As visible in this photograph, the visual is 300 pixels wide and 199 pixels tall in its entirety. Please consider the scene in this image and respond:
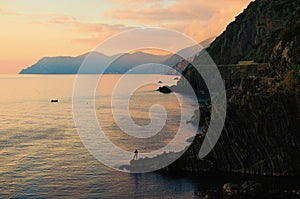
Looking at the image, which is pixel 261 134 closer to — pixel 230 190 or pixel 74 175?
pixel 230 190

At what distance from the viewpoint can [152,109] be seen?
159 m

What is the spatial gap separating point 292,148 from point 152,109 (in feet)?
330

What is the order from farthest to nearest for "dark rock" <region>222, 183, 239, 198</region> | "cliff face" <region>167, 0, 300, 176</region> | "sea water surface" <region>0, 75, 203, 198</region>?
"cliff face" <region>167, 0, 300, 176</region>
"sea water surface" <region>0, 75, 203, 198</region>
"dark rock" <region>222, 183, 239, 198</region>

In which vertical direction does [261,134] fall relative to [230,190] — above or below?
above

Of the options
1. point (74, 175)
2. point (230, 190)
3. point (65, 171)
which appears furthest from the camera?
point (65, 171)

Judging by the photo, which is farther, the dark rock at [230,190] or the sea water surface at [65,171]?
the sea water surface at [65,171]

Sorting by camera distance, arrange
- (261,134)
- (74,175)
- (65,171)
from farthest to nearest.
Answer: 1. (65,171)
2. (74,175)
3. (261,134)

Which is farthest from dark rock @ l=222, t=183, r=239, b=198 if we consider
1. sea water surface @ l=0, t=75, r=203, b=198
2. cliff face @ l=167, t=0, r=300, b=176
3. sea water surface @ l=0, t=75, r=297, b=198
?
cliff face @ l=167, t=0, r=300, b=176

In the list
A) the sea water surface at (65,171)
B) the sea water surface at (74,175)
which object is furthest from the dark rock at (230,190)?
the sea water surface at (65,171)

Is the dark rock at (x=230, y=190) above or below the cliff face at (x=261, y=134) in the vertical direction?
below

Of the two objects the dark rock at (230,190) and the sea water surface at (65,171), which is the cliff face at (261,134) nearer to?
the sea water surface at (65,171)

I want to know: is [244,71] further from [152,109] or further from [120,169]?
[120,169]

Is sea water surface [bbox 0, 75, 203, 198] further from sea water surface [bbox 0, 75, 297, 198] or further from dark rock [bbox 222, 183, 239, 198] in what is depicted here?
dark rock [bbox 222, 183, 239, 198]

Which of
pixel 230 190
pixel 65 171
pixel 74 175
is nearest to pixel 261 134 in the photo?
pixel 230 190
